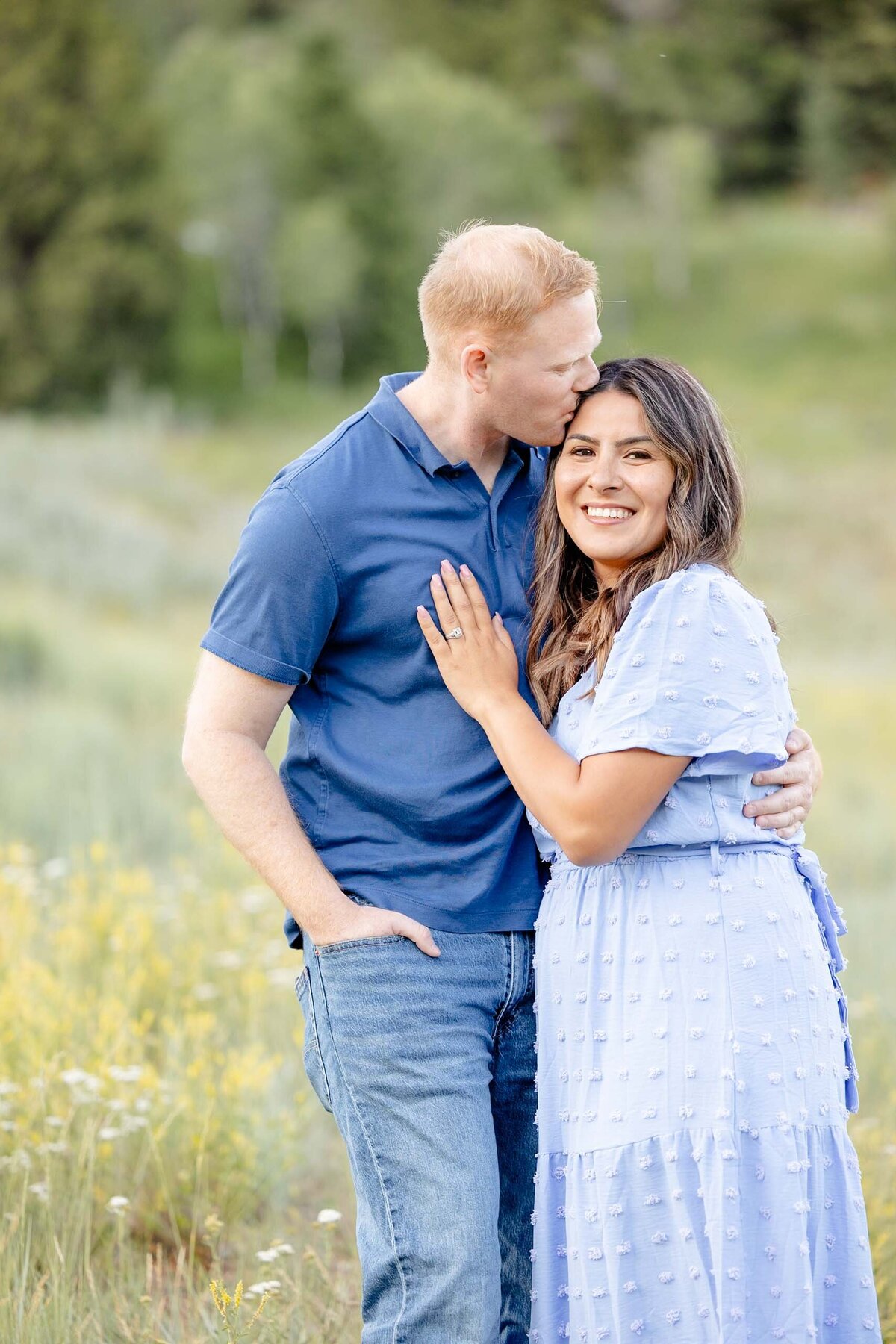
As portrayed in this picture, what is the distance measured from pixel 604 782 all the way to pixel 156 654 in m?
11.2

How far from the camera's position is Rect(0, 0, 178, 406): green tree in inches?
1542

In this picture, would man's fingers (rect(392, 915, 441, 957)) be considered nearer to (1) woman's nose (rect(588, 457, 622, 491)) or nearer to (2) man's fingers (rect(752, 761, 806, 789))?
(2) man's fingers (rect(752, 761, 806, 789))

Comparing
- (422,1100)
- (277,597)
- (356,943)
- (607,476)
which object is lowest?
(422,1100)

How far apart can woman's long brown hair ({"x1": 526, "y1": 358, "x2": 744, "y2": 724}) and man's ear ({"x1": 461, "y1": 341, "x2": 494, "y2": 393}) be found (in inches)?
8.2

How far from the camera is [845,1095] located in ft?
9.30

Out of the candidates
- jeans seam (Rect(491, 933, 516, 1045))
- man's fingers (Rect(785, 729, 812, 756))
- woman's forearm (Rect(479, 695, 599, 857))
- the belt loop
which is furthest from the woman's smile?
jeans seam (Rect(491, 933, 516, 1045))

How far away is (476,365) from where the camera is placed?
2.79 metres

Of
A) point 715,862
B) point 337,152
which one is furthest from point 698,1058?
point 337,152

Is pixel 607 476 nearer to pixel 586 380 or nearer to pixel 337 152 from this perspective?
pixel 586 380

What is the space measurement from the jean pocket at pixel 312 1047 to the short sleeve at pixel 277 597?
1.99 feet

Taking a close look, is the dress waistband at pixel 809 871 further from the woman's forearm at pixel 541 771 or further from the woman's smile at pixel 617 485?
the woman's smile at pixel 617 485

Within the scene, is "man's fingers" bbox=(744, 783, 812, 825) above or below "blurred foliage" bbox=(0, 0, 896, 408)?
below

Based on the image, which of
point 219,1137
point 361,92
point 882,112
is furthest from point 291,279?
point 219,1137

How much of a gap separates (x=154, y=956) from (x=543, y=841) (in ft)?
8.78
